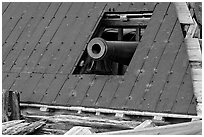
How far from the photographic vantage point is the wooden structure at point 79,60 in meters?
8.05

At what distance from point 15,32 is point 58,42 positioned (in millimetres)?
1168

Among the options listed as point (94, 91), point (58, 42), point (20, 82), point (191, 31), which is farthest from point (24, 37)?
point (191, 31)

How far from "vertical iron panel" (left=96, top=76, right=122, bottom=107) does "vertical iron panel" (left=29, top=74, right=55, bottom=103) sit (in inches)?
44.1

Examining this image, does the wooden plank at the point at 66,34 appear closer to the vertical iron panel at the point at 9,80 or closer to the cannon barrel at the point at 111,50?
the vertical iron panel at the point at 9,80

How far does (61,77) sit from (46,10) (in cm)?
214

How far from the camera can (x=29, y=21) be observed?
34.2ft

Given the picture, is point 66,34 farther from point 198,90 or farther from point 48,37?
point 198,90

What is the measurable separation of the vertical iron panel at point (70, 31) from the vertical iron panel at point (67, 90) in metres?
0.45

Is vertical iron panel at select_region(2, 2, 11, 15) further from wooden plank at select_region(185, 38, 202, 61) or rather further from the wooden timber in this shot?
wooden plank at select_region(185, 38, 202, 61)

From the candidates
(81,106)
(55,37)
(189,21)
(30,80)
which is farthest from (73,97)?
(189,21)

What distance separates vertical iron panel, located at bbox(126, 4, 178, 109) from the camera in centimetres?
806

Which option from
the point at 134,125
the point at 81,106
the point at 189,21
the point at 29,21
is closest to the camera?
the point at 134,125

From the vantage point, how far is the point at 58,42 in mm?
9688

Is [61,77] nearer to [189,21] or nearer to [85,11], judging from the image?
[85,11]
